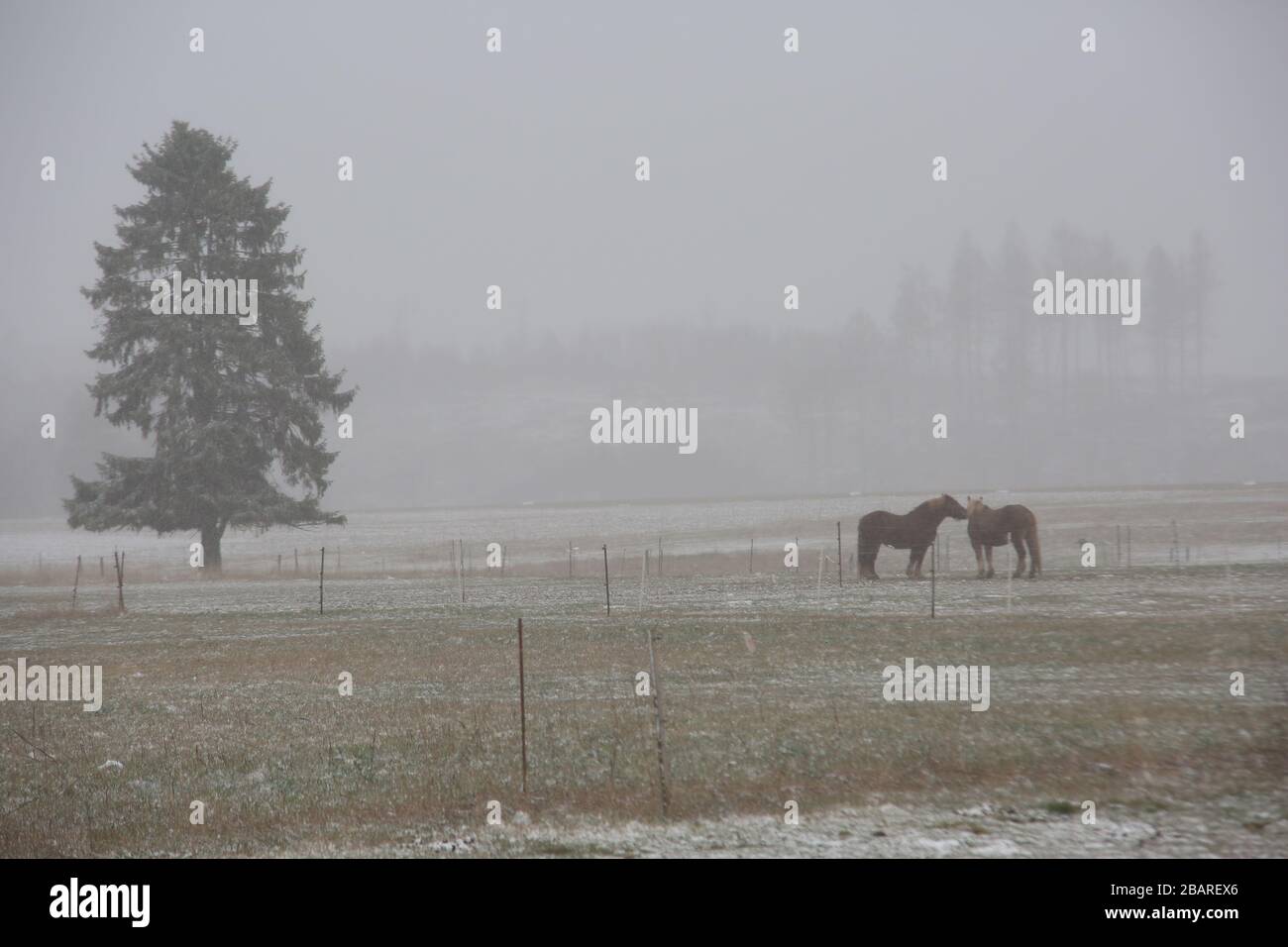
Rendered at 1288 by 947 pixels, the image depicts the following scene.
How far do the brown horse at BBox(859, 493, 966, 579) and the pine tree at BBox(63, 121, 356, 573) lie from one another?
23535 mm

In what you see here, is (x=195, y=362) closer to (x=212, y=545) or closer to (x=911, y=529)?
(x=212, y=545)

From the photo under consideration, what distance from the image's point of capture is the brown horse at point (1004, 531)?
31.9 meters

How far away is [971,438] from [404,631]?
92.4m

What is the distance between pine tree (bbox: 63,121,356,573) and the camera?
42.5 metres

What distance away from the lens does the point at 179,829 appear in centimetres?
1063

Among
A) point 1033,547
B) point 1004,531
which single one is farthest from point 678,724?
A: point 1004,531

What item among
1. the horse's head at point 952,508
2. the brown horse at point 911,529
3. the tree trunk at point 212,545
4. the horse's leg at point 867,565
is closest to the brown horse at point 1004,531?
the horse's head at point 952,508

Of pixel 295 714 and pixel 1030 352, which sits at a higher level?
pixel 1030 352

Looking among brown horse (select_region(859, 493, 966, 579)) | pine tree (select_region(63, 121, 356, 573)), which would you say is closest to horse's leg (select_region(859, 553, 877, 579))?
brown horse (select_region(859, 493, 966, 579))

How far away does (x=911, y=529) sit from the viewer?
34.9m

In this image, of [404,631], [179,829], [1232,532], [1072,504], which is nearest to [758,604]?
[404,631]

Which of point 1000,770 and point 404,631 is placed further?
point 404,631

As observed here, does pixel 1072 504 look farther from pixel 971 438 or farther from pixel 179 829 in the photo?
pixel 179 829

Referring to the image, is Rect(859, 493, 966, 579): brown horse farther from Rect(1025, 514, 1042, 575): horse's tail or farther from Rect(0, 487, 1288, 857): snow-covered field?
Rect(1025, 514, 1042, 575): horse's tail
